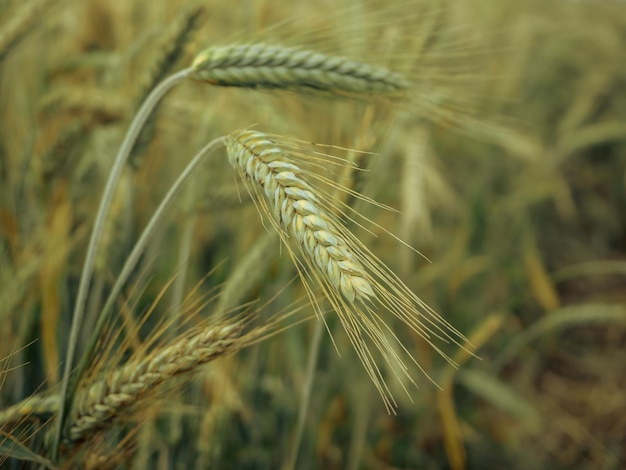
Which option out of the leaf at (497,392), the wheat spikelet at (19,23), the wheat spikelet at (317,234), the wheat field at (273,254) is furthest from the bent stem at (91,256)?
the leaf at (497,392)

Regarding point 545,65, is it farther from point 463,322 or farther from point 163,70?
point 163,70

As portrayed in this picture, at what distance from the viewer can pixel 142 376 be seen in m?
0.95

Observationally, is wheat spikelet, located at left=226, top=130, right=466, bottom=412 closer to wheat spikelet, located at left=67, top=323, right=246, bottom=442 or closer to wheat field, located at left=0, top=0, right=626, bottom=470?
wheat field, located at left=0, top=0, right=626, bottom=470

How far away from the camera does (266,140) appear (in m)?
0.83

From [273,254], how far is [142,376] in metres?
0.47

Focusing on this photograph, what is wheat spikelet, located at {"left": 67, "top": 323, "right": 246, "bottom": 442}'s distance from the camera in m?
0.94

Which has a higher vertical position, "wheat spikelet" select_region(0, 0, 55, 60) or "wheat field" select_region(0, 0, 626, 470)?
"wheat spikelet" select_region(0, 0, 55, 60)

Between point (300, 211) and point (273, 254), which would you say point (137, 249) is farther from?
point (273, 254)

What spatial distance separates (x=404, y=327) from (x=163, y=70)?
1.70 meters

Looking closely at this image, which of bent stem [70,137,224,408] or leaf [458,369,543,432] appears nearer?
bent stem [70,137,224,408]

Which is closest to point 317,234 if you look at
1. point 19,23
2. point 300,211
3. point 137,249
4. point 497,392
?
point 300,211

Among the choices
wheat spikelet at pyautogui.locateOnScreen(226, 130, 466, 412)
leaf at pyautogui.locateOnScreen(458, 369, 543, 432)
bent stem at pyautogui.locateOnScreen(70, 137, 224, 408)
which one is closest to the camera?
wheat spikelet at pyautogui.locateOnScreen(226, 130, 466, 412)

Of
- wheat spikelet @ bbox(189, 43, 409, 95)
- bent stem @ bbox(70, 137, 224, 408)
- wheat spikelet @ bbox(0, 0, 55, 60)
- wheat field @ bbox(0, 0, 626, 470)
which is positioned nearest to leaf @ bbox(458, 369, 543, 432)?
wheat field @ bbox(0, 0, 626, 470)

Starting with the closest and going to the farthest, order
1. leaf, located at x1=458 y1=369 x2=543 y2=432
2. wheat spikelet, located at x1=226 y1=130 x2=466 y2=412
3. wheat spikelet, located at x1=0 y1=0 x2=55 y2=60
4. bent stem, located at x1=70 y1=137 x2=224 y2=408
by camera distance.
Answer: wheat spikelet, located at x1=226 y1=130 x2=466 y2=412
bent stem, located at x1=70 y1=137 x2=224 y2=408
wheat spikelet, located at x1=0 y1=0 x2=55 y2=60
leaf, located at x1=458 y1=369 x2=543 y2=432
